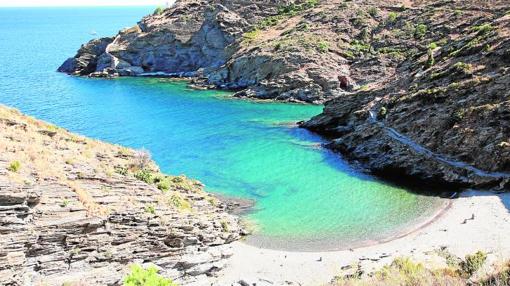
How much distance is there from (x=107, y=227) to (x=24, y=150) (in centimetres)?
676

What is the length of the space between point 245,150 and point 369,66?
42935mm

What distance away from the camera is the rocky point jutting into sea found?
48312mm

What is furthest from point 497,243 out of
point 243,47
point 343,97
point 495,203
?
point 243,47

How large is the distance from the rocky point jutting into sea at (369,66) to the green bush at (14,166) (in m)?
35.0

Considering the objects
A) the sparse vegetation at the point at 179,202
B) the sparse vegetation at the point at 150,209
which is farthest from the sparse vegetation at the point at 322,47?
the sparse vegetation at the point at 150,209

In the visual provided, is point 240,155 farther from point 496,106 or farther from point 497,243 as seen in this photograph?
point 497,243

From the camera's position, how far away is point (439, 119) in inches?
2024

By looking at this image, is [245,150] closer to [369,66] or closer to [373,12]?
[369,66]

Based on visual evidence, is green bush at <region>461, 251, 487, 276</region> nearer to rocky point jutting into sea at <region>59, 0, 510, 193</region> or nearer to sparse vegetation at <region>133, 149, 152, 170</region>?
sparse vegetation at <region>133, 149, 152, 170</region>

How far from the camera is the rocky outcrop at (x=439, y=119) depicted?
4584cm

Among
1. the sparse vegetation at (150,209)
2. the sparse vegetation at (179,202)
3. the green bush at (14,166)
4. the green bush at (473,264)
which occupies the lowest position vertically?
the sparse vegetation at (179,202)

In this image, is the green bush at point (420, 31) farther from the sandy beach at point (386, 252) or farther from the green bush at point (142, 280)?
the green bush at point (142, 280)

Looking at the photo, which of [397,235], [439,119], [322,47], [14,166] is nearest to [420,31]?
[322,47]

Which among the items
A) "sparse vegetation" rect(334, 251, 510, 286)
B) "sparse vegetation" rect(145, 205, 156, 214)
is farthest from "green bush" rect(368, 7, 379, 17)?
"sparse vegetation" rect(334, 251, 510, 286)
